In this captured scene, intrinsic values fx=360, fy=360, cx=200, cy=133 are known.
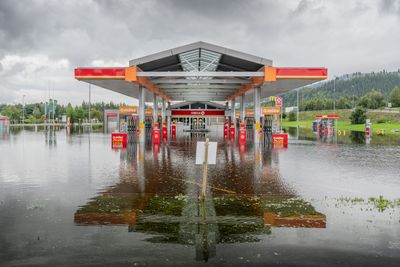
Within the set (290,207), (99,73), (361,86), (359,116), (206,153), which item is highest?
(361,86)

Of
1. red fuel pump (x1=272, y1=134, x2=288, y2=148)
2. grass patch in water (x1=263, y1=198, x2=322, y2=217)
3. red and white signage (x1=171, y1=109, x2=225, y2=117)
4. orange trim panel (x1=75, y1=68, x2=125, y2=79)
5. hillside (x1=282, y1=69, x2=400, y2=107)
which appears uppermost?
hillside (x1=282, y1=69, x2=400, y2=107)

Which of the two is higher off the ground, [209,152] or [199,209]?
[209,152]

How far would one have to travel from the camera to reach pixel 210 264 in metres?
3.93

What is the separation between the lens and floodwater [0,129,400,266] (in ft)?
13.7

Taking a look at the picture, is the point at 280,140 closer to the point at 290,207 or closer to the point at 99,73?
the point at 99,73

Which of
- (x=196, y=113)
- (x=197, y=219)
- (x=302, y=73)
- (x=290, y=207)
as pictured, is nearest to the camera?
(x=197, y=219)

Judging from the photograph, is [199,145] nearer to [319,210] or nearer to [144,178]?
[319,210]

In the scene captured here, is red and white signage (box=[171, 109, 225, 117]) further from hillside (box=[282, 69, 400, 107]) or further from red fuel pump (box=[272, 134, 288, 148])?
hillside (box=[282, 69, 400, 107])

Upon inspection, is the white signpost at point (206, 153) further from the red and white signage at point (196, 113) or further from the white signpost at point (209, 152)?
the red and white signage at point (196, 113)

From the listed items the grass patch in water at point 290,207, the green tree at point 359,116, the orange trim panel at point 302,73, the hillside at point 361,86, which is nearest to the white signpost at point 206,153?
the grass patch in water at point 290,207

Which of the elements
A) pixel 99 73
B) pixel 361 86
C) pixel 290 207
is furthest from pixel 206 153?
pixel 361 86

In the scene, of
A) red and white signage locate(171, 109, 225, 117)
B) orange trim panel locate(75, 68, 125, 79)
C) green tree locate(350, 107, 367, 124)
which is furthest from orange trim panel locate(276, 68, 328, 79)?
green tree locate(350, 107, 367, 124)

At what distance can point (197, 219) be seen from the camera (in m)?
5.59

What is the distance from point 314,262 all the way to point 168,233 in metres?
1.93
